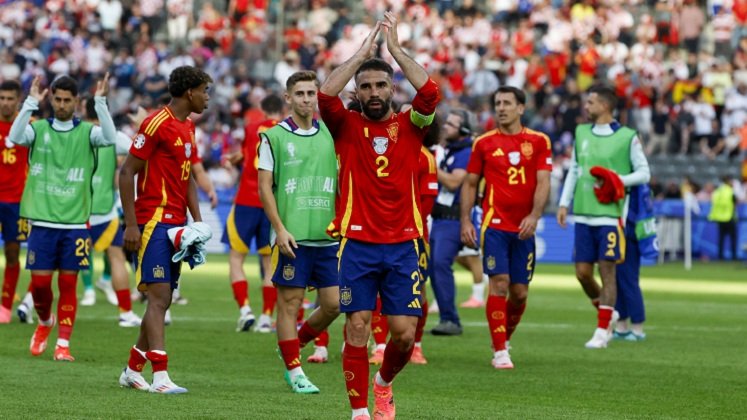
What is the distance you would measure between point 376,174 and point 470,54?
2924cm

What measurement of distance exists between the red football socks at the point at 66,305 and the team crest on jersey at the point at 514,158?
13.0 ft

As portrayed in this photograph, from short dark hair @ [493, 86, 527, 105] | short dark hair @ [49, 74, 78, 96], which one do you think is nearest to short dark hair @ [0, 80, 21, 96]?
short dark hair @ [49, 74, 78, 96]

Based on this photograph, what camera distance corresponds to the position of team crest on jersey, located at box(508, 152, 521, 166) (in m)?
12.3

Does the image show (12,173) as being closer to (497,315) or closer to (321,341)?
(321,341)

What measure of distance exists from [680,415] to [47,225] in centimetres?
560

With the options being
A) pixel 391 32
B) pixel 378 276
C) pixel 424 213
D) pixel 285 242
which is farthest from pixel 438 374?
pixel 391 32

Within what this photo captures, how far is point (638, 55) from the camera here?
36688 millimetres

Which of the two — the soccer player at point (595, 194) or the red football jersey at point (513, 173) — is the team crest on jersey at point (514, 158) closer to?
the red football jersey at point (513, 173)

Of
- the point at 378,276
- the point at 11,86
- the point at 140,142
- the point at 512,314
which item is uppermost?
the point at 11,86

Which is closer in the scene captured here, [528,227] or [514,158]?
[528,227]

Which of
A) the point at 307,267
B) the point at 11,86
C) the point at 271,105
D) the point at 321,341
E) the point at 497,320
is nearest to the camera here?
the point at 307,267

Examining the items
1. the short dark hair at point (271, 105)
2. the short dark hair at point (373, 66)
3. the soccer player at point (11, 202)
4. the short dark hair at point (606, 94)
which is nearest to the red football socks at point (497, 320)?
the short dark hair at point (606, 94)

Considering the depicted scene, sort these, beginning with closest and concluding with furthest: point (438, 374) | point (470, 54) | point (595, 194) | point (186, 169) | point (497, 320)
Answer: point (186, 169)
point (438, 374)
point (497, 320)
point (595, 194)
point (470, 54)

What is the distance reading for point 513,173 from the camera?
40.2ft
